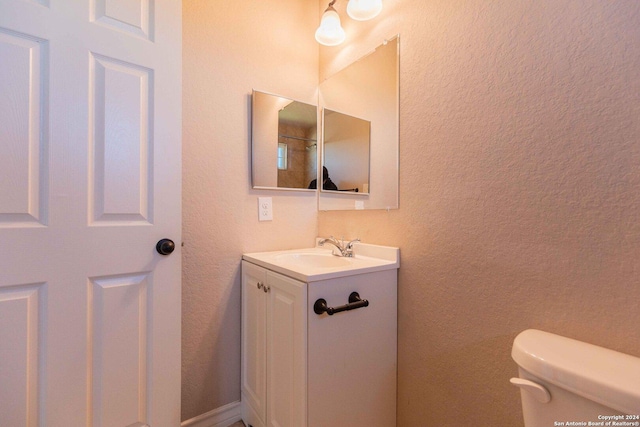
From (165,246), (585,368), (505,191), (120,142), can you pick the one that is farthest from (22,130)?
(585,368)

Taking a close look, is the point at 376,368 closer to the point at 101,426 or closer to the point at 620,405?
the point at 620,405

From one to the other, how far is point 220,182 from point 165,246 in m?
0.46

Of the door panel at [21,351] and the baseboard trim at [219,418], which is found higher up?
the door panel at [21,351]

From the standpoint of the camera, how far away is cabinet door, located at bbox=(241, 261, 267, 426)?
1.26 m

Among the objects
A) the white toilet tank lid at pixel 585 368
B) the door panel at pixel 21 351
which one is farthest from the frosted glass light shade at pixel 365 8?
the door panel at pixel 21 351

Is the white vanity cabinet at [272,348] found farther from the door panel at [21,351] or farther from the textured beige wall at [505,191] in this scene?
the door panel at [21,351]

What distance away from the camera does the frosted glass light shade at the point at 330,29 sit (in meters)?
1.50

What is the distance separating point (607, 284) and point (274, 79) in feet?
5.46

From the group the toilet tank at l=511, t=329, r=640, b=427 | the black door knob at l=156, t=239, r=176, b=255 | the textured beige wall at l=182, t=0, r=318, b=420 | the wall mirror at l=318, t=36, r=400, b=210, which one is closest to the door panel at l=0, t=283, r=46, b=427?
the black door knob at l=156, t=239, r=176, b=255

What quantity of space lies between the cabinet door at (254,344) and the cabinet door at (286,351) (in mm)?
57

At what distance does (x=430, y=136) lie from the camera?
1.15 metres

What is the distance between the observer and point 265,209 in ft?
5.12

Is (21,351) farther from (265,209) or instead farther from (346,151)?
(346,151)

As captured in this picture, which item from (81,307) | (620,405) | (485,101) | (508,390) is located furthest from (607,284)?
(81,307)
